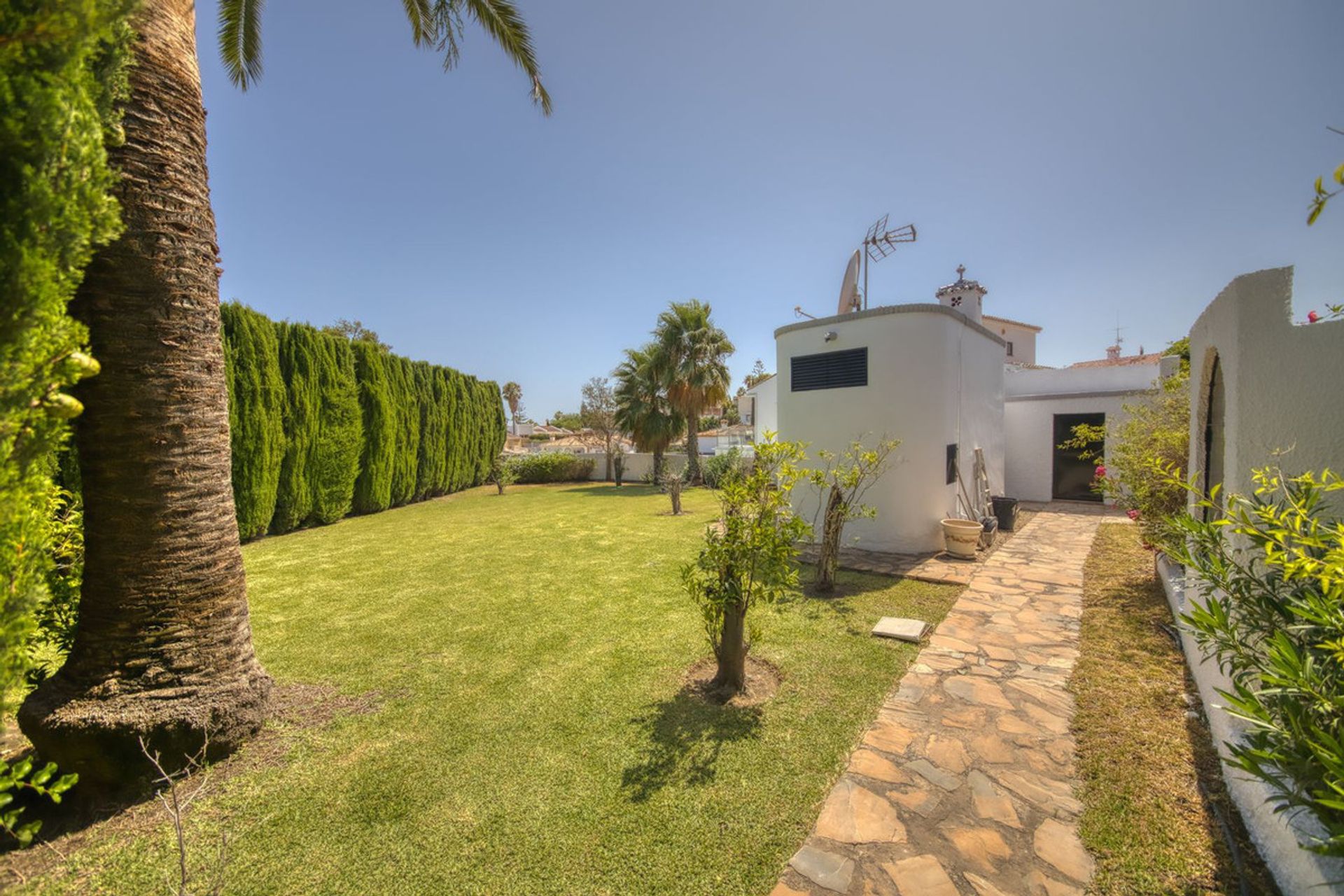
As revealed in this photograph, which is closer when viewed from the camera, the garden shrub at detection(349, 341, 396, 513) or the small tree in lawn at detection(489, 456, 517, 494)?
the garden shrub at detection(349, 341, 396, 513)

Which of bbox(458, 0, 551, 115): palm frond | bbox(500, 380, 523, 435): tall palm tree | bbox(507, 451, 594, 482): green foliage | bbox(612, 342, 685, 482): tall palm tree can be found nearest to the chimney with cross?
bbox(612, 342, 685, 482): tall palm tree

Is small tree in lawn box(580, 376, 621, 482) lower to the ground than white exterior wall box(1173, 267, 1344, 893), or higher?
higher

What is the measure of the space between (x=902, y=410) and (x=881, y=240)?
412cm

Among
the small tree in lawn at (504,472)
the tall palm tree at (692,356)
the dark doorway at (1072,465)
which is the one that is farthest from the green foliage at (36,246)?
the small tree in lawn at (504,472)

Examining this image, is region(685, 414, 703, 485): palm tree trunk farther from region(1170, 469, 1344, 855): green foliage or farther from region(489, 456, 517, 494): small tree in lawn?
region(1170, 469, 1344, 855): green foliage

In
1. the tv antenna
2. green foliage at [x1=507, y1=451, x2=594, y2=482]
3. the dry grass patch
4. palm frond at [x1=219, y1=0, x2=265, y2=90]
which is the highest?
palm frond at [x1=219, y1=0, x2=265, y2=90]

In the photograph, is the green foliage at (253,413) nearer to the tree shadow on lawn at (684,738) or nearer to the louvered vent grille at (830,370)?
the tree shadow on lawn at (684,738)

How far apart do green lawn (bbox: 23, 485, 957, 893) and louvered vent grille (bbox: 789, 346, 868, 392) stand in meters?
3.72

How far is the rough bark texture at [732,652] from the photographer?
406 centimetres

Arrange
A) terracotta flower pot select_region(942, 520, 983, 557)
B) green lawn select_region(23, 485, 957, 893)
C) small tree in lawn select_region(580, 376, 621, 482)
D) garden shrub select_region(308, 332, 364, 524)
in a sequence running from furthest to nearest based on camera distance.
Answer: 1. small tree in lawn select_region(580, 376, 621, 482)
2. garden shrub select_region(308, 332, 364, 524)
3. terracotta flower pot select_region(942, 520, 983, 557)
4. green lawn select_region(23, 485, 957, 893)

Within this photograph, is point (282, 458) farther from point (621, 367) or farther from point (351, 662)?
point (621, 367)

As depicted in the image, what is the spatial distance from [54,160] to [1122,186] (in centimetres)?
1191

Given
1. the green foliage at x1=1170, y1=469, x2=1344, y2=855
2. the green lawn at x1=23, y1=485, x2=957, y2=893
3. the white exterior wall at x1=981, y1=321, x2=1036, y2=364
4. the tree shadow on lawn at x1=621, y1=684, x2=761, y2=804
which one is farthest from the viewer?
the white exterior wall at x1=981, y1=321, x2=1036, y2=364

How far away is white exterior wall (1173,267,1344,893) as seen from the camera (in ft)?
7.66
